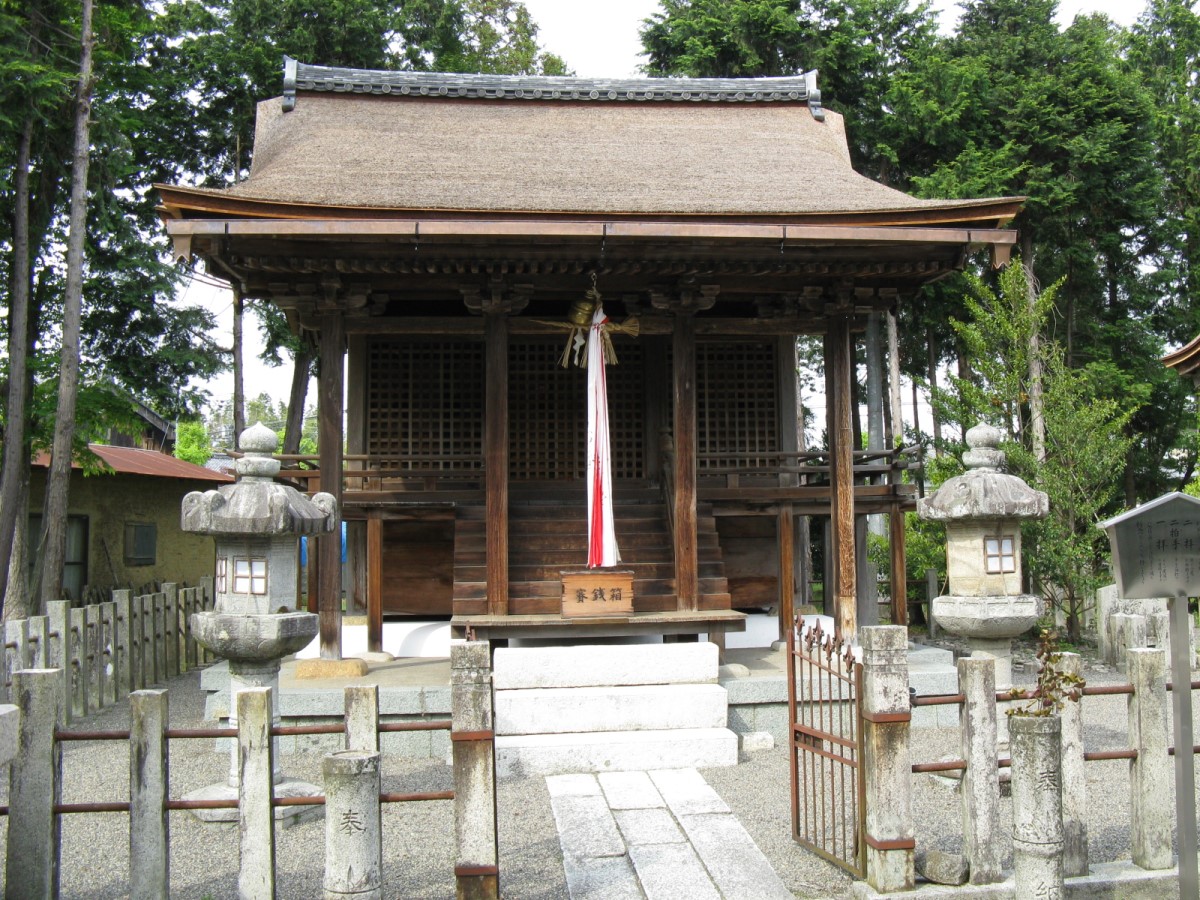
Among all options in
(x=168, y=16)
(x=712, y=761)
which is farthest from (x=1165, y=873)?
(x=168, y=16)

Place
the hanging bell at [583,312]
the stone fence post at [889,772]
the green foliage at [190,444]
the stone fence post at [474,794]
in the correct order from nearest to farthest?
1. the stone fence post at [474,794]
2. the stone fence post at [889,772]
3. the hanging bell at [583,312]
4. the green foliage at [190,444]

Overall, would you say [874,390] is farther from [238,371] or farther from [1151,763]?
[1151,763]

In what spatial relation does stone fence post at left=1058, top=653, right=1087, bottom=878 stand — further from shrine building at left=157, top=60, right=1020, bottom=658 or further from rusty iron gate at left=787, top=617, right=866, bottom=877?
shrine building at left=157, top=60, right=1020, bottom=658

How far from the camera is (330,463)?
336 inches

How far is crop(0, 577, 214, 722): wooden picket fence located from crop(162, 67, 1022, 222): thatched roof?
399 centimetres

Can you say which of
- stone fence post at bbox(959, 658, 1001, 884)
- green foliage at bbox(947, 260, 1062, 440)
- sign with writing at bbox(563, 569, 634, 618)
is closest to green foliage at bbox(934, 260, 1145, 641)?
green foliage at bbox(947, 260, 1062, 440)

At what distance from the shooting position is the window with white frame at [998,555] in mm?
6449

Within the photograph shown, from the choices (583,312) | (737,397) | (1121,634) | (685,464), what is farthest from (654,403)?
(1121,634)

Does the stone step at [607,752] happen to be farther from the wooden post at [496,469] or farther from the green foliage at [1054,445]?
the green foliage at [1054,445]

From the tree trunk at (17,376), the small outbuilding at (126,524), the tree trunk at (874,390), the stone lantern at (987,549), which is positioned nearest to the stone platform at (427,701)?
the stone lantern at (987,549)

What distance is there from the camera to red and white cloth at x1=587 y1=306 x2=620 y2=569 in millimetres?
8484

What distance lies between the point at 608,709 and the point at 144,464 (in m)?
14.5

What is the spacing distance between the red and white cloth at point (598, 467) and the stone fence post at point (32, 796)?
4.97m

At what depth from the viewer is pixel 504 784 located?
21.5 feet
